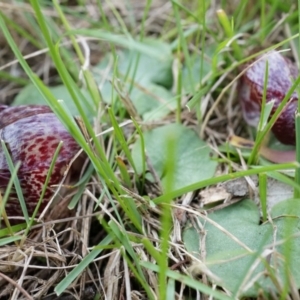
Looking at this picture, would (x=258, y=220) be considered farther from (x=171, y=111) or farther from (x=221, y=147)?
(x=171, y=111)

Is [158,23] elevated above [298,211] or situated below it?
above

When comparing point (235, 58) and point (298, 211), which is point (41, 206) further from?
→ point (235, 58)

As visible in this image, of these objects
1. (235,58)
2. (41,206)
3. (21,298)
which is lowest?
(21,298)

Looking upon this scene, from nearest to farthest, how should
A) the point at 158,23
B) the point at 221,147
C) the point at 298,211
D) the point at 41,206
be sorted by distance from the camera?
the point at 298,211
the point at 41,206
the point at 221,147
the point at 158,23

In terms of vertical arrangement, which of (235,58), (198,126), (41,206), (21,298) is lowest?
(21,298)

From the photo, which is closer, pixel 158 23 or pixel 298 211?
pixel 298 211

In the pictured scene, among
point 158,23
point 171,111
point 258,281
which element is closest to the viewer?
point 258,281

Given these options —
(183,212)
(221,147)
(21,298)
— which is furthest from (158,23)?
(21,298)

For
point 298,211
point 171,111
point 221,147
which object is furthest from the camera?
point 171,111

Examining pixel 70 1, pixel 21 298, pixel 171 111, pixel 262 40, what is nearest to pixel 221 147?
pixel 171 111
